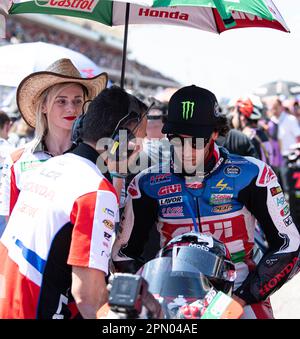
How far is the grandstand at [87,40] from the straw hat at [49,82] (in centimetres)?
2775

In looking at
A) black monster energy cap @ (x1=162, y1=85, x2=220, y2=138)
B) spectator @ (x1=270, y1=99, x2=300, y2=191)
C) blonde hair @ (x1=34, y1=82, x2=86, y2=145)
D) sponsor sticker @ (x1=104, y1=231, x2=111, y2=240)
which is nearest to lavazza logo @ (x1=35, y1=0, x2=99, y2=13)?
blonde hair @ (x1=34, y1=82, x2=86, y2=145)

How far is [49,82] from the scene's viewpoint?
354 centimetres

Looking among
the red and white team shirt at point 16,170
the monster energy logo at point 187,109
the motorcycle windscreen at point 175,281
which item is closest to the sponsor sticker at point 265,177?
the monster energy logo at point 187,109

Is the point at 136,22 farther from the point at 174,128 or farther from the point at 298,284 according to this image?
the point at 298,284

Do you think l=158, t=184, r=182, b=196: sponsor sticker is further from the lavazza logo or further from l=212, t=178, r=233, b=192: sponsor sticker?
the lavazza logo

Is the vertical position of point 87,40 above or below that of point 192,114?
above

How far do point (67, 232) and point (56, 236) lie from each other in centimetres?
4

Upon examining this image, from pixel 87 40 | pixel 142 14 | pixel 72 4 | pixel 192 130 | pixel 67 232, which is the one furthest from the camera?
pixel 87 40

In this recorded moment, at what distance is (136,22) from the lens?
4434mm

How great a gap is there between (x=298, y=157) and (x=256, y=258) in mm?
6384

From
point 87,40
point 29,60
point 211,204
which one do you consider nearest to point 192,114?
point 211,204

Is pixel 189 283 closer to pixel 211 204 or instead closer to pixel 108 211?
pixel 108 211

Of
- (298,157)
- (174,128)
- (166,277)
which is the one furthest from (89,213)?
(298,157)

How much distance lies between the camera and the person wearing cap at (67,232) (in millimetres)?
2119
